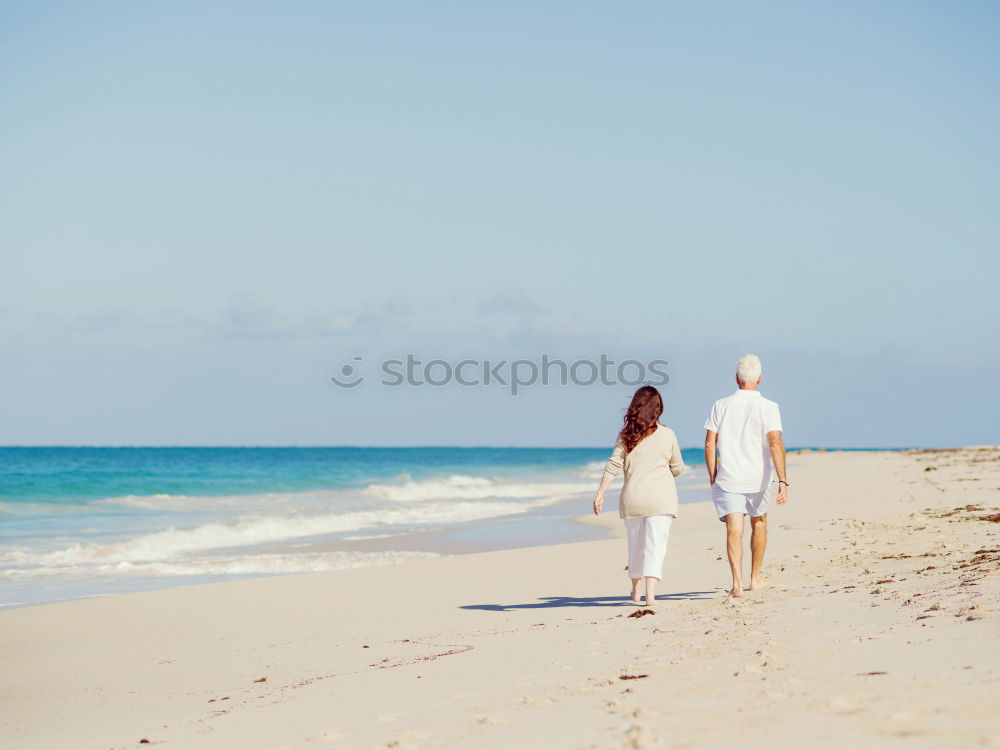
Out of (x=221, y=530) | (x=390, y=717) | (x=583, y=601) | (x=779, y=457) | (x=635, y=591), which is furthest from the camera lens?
(x=221, y=530)

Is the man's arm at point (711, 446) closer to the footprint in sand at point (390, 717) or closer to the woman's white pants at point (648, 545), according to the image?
the woman's white pants at point (648, 545)

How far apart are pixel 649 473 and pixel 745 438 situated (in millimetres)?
787

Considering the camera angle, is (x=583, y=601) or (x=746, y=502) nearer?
(x=746, y=502)

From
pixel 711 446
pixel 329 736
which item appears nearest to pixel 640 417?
pixel 711 446

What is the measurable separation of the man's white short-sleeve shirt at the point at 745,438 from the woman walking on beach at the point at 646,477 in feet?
1.30

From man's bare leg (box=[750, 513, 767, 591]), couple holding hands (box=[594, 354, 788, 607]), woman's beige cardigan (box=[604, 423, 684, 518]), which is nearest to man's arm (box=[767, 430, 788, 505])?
couple holding hands (box=[594, 354, 788, 607])

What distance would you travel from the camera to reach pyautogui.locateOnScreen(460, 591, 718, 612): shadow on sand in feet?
25.6

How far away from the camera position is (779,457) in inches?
277

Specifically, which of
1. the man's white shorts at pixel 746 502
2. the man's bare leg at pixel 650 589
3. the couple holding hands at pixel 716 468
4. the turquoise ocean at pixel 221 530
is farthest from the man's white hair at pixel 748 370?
the turquoise ocean at pixel 221 530

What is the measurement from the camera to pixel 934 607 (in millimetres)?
5473

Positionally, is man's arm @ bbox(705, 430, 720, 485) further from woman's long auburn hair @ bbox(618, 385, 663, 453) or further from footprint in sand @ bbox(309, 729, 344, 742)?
footprint in sand @ bbox(309, 729, 344, 742)

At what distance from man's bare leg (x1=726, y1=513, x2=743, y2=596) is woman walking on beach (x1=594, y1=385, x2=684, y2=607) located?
0.46 m

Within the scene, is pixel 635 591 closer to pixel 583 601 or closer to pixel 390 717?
pixel 583 601

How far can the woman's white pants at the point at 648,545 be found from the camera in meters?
7.32
